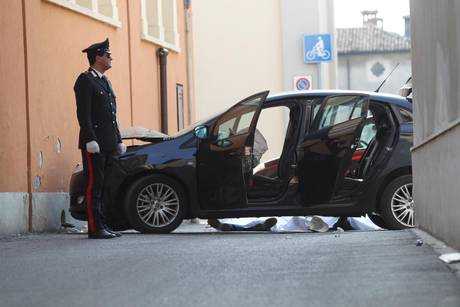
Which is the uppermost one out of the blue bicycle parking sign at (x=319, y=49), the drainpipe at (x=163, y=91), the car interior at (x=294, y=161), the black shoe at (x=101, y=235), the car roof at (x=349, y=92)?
the blue bicycle parking sign at (x=319, y=49)

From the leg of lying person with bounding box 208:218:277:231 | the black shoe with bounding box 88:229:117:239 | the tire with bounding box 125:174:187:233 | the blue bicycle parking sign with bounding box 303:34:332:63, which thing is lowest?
the leg of lying person with bounding box 208:218:277:231

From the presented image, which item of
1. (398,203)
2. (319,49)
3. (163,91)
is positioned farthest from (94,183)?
(319,49)

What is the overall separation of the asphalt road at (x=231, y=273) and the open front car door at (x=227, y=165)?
1.99 metres

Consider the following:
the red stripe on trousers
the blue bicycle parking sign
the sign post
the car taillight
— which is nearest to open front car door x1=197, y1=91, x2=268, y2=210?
the car taillight

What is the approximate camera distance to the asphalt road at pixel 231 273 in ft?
21.0

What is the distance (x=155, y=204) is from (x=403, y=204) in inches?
110

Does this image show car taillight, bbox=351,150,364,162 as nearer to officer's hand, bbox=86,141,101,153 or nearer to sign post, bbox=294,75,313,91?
officer's hand, bbox=86,141,101,153

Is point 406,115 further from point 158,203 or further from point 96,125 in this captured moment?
point 96,125

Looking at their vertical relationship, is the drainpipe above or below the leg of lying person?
above

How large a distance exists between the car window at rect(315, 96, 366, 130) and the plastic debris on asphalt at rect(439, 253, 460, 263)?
4697mm

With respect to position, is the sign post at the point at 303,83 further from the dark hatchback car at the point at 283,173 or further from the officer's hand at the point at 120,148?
the officer's hand at the point at 120,148

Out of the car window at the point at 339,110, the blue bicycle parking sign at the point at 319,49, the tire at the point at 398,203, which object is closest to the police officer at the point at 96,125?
the car window at the point at 339,110

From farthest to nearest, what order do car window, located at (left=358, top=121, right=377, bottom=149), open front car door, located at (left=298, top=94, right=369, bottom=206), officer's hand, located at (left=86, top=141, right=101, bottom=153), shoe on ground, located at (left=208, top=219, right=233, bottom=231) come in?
shoe on ground, located at (left=208, top=219, right=233, bottom=231), car window, located at (left=358, top=121, right=377, bottom=149), open front car door, located at (left=298, top=94, right=369, bottom=206), officer's hand, located at (left=86, top=141, right=101, bottom=153)

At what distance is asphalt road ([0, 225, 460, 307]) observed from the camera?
6.39m
